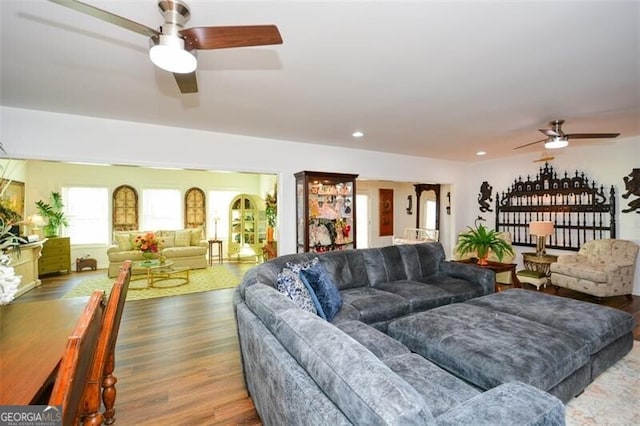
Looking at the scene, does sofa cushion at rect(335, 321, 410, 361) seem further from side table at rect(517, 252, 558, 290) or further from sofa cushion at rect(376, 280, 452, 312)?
side table at rect(517, 252, 558, 290)

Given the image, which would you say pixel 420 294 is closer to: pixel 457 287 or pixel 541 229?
pixel 457 287

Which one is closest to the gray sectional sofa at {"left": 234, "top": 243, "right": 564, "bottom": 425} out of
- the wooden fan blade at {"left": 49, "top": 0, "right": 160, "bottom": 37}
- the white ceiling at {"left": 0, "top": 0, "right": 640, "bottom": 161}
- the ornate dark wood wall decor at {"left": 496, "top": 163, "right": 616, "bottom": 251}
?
the wooden fan blade at {"left": 49, "top": 0, "right": 160, "bottom": 37}

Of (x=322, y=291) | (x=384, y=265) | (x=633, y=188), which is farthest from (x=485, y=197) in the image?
(x=322, y=291)

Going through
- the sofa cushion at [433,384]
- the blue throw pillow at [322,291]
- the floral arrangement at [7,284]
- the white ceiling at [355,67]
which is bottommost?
the sofa cushion at [433,384]

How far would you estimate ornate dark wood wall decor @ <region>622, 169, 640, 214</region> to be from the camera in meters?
4.51

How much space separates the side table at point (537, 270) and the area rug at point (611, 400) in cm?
227

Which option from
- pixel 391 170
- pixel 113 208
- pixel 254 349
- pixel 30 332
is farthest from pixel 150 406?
pixel 113 208

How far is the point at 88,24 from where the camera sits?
177 cm

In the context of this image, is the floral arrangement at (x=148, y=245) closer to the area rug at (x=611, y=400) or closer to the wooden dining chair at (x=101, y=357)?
the wooden dining chair at (x=101, y=357)

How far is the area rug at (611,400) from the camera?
76.2 inches

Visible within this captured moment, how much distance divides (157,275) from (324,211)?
362 cm

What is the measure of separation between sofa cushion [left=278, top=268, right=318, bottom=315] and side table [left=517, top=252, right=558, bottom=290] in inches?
164

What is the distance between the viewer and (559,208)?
539cm

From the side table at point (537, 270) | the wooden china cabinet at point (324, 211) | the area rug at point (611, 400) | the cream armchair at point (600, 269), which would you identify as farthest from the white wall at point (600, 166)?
the wooden china cabinet at point (324, 211)
